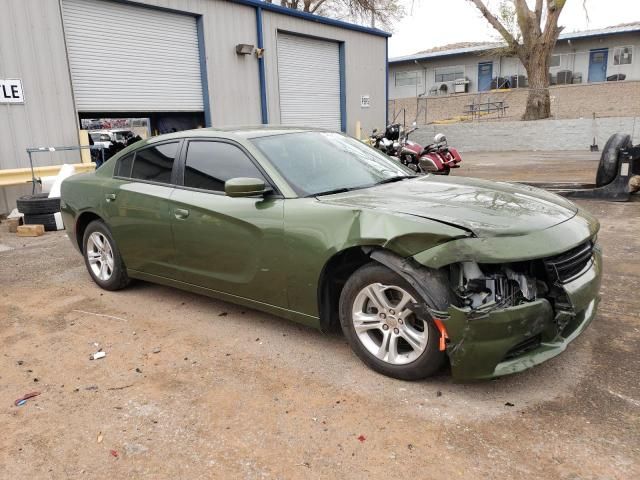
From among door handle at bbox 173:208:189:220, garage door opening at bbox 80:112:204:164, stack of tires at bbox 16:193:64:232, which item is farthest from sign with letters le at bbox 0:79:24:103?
door handle at bbox 173:208:189:220

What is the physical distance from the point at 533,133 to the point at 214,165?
66.0 feet

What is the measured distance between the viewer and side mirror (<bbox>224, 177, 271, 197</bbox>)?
3.55 metres

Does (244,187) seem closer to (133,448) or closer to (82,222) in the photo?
(133,448)

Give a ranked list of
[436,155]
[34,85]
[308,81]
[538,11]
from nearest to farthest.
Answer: [34,85] → [436,155] → [308,81] → [538,11]

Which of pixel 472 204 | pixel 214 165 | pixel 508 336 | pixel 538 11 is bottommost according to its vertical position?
pixel 508 336

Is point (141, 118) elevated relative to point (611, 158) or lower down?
elevated

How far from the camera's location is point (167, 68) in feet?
41.3

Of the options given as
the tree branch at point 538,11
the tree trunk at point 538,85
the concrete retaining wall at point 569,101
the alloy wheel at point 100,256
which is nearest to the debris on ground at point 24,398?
the alloy wheel at point 100,256

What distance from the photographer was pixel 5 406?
3137 mm

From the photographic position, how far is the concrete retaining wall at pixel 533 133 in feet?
65.9

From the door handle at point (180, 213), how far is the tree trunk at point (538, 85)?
72.4 feet

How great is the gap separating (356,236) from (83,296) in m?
3.19

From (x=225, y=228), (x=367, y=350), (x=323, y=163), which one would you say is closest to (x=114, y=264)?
(x=225, y=228)

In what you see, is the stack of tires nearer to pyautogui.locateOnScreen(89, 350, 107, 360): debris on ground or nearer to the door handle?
the door handle
